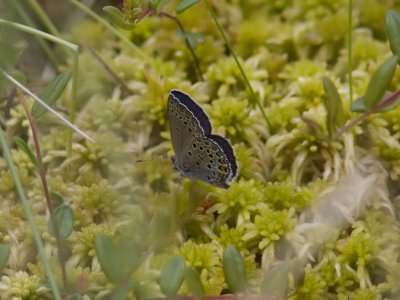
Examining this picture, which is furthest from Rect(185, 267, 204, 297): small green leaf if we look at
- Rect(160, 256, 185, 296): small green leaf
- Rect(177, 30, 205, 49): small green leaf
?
Rect(177, 30, 205, 49): small green leaf

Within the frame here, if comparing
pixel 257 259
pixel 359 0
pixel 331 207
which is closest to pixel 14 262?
pixel 257 259

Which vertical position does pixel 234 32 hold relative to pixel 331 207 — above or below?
above

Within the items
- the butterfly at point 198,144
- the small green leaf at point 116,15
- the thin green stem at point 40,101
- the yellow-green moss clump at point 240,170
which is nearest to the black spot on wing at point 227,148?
the butterfly at point 198,144

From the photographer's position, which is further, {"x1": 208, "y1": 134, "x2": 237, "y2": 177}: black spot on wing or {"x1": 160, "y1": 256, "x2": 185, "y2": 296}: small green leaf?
{"x1": 208, "y1": 134, "x2": 237, "y2": 177}: black spot on wing

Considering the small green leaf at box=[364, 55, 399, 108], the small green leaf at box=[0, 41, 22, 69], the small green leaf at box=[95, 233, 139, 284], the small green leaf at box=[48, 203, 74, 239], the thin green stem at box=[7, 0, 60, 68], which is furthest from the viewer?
the thin green stem at box=[7, 0, 60, 68]

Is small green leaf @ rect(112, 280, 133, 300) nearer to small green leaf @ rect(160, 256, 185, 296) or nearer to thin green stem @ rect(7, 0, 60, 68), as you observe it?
small green leaf @ rect(160, 256, 185, 296)

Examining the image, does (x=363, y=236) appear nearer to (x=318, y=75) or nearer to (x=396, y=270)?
(x=396, y=270)

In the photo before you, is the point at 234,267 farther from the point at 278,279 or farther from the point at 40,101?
the point at 40,101

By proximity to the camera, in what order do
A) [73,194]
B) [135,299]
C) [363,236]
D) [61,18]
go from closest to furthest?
[135,299]
[363,236]
[73,194]
[61,18]
